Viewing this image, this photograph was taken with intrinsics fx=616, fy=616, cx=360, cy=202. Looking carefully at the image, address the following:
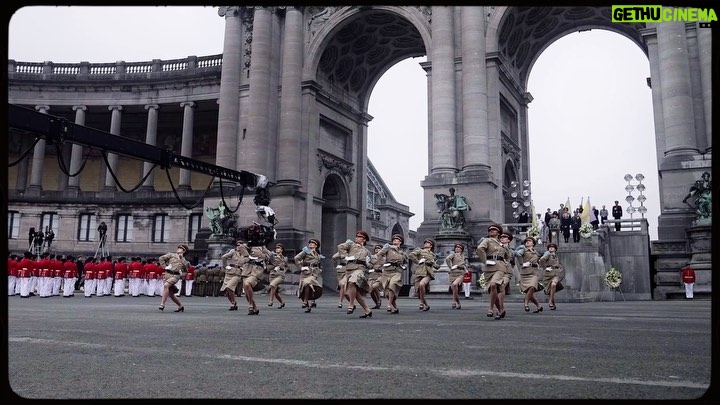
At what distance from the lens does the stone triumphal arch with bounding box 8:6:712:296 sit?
2802 cm

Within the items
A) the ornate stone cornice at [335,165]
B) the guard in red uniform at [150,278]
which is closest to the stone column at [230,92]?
the ornate stone cornice at [335,165]

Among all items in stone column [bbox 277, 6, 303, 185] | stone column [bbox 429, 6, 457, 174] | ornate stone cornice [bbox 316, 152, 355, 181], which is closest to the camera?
stone column [bbox 429, 6, 457, 174]

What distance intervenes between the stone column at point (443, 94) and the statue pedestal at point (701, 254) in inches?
429

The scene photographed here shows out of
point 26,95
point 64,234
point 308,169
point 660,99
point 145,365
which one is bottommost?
point 145,365

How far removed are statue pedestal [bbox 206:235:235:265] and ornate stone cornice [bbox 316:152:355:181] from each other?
25.0 feet

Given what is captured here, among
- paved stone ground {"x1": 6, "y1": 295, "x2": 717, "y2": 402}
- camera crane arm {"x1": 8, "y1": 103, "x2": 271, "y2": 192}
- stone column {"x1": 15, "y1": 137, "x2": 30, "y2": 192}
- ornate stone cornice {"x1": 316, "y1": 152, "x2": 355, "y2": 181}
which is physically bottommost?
paved stone ground {"x1": 6, "y1": 295, "x2": 717, "y2": 402}

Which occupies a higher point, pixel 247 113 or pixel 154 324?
pixel 247 113

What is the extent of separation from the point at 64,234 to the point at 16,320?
119 feet

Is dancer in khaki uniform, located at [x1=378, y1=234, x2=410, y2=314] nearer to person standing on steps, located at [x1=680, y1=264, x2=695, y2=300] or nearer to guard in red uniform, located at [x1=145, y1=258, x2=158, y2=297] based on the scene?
person standing on steps, located at [x1=680, y1=264, x2=695, y2=300]

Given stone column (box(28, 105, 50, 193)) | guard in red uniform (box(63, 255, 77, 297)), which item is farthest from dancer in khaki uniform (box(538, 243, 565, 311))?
stone column (box(28, 105, 50, 193))

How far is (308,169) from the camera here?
121 feet

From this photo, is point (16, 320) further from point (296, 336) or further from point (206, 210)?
point (206, 210)

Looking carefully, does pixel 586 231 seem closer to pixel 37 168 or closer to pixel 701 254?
pixel 701 254
